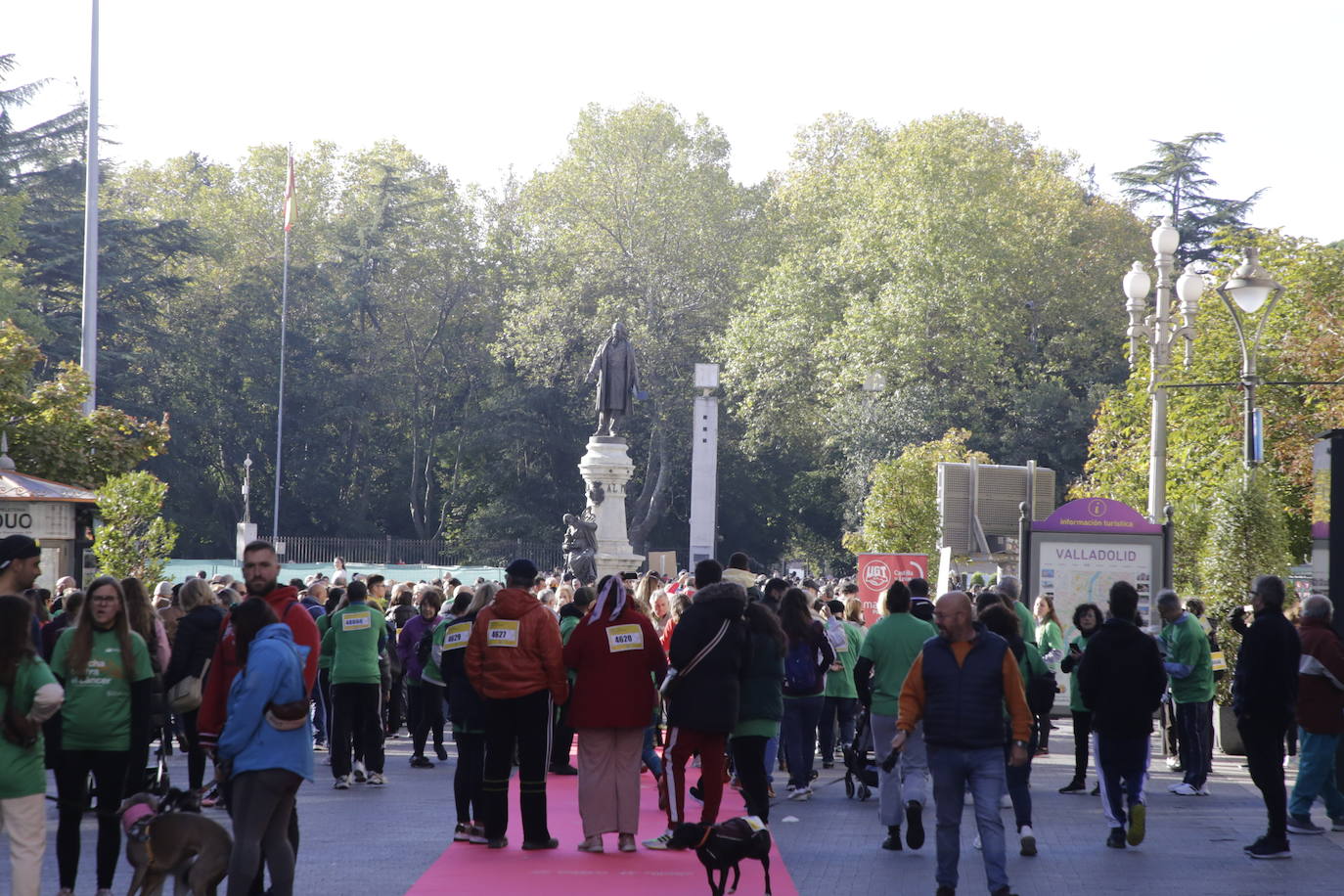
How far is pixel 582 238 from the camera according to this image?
59.5m

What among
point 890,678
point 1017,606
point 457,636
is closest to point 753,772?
point 890,678

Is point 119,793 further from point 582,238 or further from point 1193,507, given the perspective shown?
point 582,238

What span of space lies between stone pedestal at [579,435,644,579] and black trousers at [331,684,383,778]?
23.9 m

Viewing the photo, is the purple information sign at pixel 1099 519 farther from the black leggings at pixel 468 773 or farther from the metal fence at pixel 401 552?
the metal fence at pixel 401 552

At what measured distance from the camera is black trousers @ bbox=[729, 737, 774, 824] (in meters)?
10.5

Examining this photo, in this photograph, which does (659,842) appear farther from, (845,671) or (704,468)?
(704,468)

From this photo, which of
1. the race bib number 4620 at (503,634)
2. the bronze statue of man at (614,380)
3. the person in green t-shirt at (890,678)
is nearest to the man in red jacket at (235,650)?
the race bib number 4620 at (503,634)

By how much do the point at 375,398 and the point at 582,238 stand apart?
10.5 m

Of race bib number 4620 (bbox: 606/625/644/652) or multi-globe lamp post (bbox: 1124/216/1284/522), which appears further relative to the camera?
multi-globe lamp post (bbox: 1124/216/1284/522)

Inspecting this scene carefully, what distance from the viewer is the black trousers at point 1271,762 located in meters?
10.6

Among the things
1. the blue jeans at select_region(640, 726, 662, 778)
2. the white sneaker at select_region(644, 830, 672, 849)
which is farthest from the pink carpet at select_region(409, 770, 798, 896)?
the blue jeans at select_region(640, 726, 662, 778)

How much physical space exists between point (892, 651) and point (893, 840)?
122cm

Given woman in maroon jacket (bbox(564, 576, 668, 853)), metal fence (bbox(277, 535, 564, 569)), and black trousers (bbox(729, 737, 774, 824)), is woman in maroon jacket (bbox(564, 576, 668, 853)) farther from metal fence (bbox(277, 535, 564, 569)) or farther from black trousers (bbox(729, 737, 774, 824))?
metal fence (bbox(277, 535, 564, 569))

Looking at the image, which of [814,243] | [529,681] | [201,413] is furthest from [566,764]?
[201,413]
